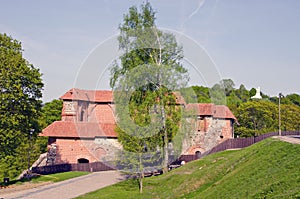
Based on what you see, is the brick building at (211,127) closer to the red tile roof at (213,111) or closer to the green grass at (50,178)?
the red tile roof at (213,111)

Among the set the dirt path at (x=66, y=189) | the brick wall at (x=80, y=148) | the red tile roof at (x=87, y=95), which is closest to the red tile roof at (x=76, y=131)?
the brick wall at (x=80, y=148)

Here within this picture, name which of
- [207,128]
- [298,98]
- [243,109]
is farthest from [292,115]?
[298,98]

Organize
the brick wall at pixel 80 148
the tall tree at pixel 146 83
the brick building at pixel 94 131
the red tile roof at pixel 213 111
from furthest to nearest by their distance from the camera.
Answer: the red tile roof at pixel 213 111 < the brick building at pixel 94 131 < the brick wall at pixel 80 148 < the tall tree at pixel 146 83

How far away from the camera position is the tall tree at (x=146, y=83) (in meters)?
27.8

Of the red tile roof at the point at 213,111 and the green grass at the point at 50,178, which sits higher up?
the red tile roof at the point at 213,111

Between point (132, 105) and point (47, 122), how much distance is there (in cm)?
4682

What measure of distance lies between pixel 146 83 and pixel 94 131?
22.5 meters

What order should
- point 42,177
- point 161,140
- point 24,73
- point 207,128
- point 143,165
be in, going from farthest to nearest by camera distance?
point 207,128 → point 42,177 → point 24,73 → point 161,140 → point 143,165

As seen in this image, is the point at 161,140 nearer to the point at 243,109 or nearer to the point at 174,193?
the point at 174,193

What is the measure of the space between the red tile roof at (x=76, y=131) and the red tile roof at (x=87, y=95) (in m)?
6.36

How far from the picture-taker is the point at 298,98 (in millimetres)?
115438

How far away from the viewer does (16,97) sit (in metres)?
34.1

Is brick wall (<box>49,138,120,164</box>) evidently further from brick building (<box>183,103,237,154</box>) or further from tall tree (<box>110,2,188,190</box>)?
tall tree (<box>110,2,188,190</box>)

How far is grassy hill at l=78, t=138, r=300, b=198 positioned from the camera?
53.8 feet
